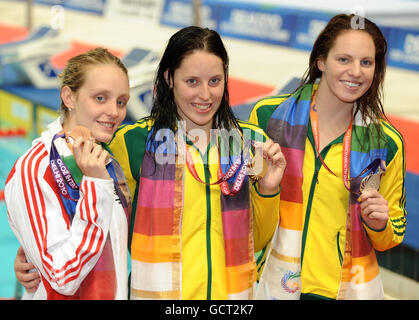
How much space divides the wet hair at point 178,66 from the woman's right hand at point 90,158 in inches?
13.1

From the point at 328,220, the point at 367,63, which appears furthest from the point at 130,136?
the point at 367,63

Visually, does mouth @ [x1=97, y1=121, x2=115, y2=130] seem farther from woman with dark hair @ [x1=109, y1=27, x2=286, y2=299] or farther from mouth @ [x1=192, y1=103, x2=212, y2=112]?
mouth @ [x1=192, y1=103, x2=212, y2=112]

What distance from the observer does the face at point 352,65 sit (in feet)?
7.84

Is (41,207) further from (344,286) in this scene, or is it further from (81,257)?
(344,286)

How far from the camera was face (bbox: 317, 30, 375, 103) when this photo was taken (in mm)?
2389

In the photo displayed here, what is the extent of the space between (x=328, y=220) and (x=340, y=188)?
0.13 meters

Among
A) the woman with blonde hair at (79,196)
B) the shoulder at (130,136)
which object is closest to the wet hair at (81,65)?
the woman with blonde hair at (79,196)

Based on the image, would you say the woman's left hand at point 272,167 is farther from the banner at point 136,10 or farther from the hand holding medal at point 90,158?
the banner at point 136,10

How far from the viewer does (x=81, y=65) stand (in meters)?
2.16

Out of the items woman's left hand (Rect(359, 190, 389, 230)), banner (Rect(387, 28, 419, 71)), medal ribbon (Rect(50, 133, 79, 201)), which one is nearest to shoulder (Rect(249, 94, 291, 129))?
woman's left hand (Rect(359, 190, 389, 230))

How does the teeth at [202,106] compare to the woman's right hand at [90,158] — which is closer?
the woman's right hand at [90,158]

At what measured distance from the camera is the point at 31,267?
2262 millimetres

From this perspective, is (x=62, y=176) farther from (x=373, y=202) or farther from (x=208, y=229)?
(x=373, y=202)

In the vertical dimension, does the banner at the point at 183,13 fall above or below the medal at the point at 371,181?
above
